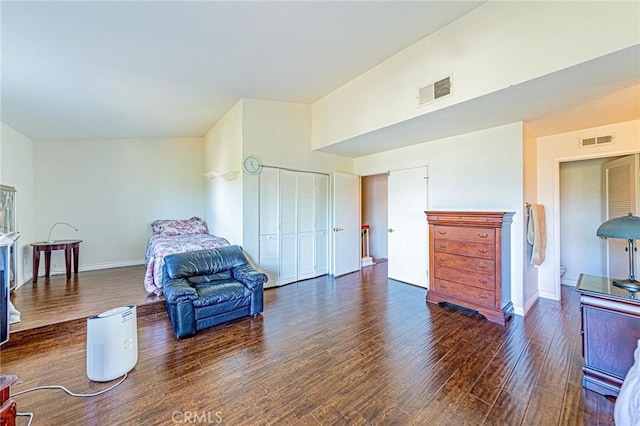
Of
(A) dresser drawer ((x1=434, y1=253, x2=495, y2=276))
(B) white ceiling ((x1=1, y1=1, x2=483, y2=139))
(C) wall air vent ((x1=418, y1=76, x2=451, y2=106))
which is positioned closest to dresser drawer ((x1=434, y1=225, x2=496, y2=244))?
(A) dresser drawer ((x1=434, y1=253, x2=495, y2=276))

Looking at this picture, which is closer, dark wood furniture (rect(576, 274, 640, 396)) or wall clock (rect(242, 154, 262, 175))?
dark wood furniture (rect(576, 274, 640, 396))

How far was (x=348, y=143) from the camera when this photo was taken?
4.37m

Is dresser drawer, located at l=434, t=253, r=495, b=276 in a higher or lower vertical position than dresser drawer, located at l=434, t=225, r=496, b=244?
lower

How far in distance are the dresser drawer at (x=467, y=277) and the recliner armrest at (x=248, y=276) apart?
2.41 m

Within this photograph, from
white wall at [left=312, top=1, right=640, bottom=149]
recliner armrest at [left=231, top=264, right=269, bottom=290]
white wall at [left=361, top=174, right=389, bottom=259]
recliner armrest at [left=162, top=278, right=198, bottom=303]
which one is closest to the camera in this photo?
white wall at [left=312, top=1, right=640, bottom=149]

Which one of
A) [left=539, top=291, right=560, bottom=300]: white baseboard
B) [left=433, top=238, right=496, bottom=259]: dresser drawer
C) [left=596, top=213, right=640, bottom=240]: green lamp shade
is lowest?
[left=539, top=291, right=560, bottom=300]: white baseboard

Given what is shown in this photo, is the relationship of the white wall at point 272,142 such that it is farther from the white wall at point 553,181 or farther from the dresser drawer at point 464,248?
the white wall at point 553,181

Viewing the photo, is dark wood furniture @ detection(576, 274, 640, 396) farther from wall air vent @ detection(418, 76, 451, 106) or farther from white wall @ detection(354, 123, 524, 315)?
wall air vent @ detection(418, 76, 451, 106)

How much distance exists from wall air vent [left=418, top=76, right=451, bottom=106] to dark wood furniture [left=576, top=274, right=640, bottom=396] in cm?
214

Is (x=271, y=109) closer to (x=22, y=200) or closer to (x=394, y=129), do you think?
(x=394, y=129)

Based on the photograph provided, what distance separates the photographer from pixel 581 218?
4500 mm

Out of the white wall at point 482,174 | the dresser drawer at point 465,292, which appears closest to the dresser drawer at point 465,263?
the dresser drawer at point 465,292

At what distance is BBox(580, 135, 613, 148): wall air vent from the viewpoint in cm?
338

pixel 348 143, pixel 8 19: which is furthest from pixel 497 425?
pixel 8 19
